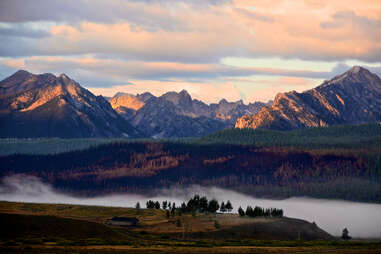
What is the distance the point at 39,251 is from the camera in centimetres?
18138

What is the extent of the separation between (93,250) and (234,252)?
38.3m

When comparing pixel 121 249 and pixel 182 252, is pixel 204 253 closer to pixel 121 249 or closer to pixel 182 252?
pixel 182 252

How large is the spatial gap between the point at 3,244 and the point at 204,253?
53.7 metres

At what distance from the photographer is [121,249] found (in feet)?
647

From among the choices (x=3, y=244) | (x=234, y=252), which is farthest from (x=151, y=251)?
(x=3, y=244)

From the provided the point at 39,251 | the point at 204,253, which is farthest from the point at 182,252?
the point at 39,251

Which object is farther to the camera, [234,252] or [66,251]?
[234,252]

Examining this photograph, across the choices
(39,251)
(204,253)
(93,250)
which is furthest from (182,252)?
(39,251)

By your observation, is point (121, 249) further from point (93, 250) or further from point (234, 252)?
point (234, 252)

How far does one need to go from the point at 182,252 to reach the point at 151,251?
854cm

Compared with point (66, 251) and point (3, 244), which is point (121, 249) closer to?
point (66, 251)

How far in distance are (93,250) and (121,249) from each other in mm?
10184

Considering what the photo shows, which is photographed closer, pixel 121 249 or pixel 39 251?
pixel 39 251

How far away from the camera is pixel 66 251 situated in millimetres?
183250
